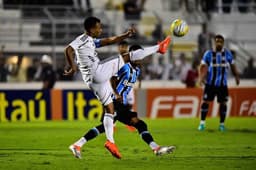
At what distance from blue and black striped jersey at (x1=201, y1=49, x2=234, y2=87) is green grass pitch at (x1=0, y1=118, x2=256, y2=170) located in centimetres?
126

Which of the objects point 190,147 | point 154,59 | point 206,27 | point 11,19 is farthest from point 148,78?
point 190,147

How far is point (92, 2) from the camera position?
33.6 m

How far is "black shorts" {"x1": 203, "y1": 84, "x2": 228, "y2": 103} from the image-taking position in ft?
65.4

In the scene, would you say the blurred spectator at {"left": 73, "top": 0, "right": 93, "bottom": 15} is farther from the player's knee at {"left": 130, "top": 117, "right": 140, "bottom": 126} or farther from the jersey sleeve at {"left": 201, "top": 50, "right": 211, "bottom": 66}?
the player's knee at {"left": 130, "top": 117, "right": 140, "bottom": 126}

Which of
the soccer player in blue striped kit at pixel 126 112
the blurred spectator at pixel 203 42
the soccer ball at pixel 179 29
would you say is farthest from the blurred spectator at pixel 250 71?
the soccer ball at pixel 179 29

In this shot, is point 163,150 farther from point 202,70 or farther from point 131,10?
point 131,10

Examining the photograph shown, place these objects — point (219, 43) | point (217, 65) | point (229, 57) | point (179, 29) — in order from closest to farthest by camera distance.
→ point (179, 29)
point (219, 43)
point (229, 57)
point (217, 65)

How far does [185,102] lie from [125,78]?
1262cm

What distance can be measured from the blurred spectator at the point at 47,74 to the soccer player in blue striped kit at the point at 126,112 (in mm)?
A: 12372

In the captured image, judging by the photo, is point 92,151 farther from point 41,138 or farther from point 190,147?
point 41,138

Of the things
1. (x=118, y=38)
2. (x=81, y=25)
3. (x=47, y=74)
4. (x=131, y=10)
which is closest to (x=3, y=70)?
(x=47, y=74)

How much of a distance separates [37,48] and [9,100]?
498cm

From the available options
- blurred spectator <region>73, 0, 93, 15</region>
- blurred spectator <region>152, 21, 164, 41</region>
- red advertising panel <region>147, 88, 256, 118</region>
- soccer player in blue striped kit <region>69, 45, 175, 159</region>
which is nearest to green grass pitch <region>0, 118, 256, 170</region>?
soccer player in blue striped kit <region>69, 45, 175, 159</region>

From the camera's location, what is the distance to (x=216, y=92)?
20.0m
